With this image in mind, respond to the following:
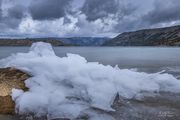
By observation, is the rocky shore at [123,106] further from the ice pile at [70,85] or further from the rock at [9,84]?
the ice pile at [70,85]

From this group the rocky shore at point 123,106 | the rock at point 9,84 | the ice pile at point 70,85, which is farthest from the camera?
the rock at point 9,84

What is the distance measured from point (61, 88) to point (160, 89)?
6603 millimetres

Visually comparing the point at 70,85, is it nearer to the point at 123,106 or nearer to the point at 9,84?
the point at 123,106

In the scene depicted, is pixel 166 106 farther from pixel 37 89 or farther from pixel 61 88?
pixel 37 89

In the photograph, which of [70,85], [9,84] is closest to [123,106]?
[70,85]

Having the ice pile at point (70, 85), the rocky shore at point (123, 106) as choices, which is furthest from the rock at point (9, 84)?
the ice pile at point (70, 85)

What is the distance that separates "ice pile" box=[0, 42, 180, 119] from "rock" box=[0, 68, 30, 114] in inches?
12.2

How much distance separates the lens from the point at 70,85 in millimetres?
14688

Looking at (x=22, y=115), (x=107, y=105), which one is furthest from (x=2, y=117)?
(x=107, y=105)

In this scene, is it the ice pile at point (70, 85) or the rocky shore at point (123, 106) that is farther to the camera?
the ice pile at point (70, 85)

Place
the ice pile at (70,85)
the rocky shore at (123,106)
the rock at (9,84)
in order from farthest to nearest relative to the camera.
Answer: the rock at (9,84), the ice pile at (70,85), the rocky shore at (123,106)

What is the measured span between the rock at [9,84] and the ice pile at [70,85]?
1.01 feet

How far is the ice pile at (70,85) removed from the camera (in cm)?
1283

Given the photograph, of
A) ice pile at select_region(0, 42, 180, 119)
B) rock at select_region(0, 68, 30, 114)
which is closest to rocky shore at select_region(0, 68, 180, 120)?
rock at select_region(0, 68, 30, 114)
